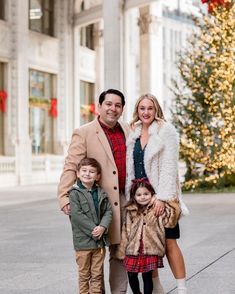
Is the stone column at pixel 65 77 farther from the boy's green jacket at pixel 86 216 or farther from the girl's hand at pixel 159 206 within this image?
the girl's hand at pixel 159 206

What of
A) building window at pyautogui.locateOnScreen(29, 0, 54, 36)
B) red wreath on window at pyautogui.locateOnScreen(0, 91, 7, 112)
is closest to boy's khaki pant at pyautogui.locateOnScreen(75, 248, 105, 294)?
red wreath on window at pyautogui.locateOnScreen(0, 91, 7, 112)

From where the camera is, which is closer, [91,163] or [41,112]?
[91,163]

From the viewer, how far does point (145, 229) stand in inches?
215

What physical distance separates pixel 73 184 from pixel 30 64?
1017 inches

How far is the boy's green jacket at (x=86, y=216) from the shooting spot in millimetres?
5504

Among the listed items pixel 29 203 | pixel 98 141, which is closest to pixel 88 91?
pixel 29 203

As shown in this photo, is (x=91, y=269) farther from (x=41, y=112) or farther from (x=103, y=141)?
(x=41, y=112)

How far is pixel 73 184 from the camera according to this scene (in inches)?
227

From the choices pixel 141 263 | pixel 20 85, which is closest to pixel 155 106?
pixel 141 263

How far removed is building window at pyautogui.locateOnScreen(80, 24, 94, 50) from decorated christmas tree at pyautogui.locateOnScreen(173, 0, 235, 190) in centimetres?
1666

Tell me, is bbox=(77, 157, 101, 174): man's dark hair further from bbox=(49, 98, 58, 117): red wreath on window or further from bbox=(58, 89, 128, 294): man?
bbox=(49, 98, 58, 117): red wreath on window

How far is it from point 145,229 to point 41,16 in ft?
94.6

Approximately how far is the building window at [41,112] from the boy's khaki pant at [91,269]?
1038 inches

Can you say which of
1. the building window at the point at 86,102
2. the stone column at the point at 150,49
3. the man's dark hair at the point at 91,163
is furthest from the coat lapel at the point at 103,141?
the stone column at the point at 150,49
